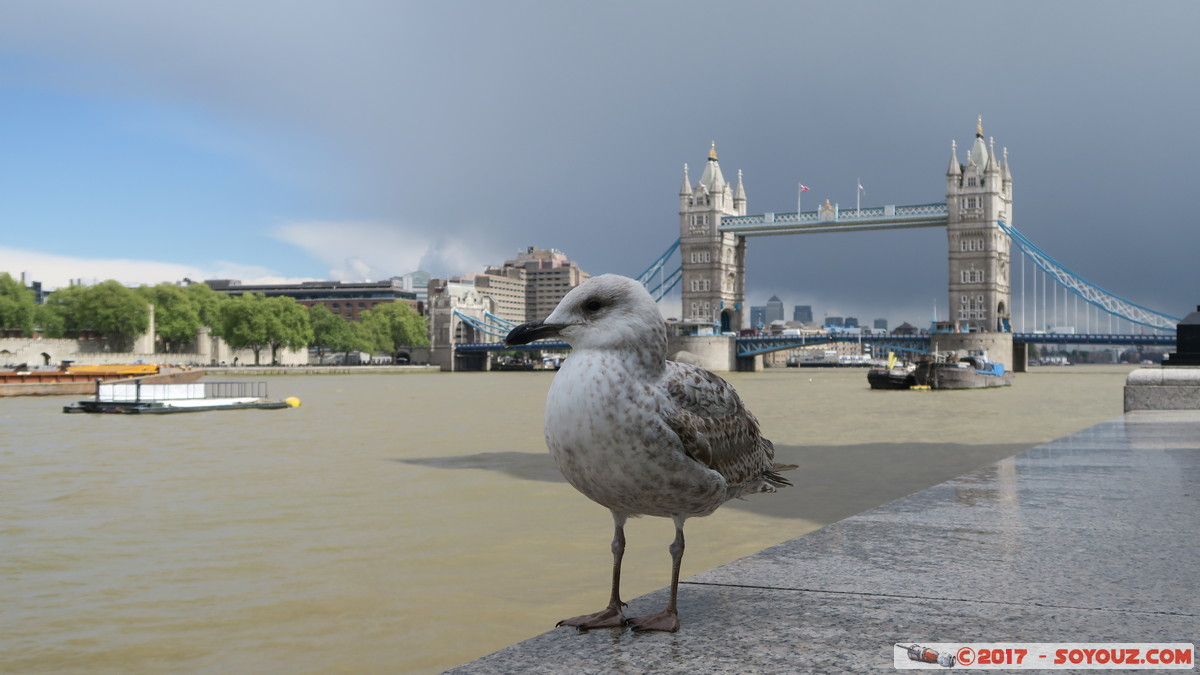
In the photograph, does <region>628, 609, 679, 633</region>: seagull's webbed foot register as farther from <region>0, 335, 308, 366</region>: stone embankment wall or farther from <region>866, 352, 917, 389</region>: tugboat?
<region>0, 335, 308, 366</region>: stone embankment wall

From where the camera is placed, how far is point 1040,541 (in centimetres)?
358

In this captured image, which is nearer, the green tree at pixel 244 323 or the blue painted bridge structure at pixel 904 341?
the blue painted bridge structure at pixel 904 341

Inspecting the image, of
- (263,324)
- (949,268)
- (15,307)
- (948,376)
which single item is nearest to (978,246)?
(949,268)

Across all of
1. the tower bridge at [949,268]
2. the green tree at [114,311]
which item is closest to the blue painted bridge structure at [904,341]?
the tower bridge at [949,268]

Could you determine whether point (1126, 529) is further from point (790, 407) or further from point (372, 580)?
point (790, 407)

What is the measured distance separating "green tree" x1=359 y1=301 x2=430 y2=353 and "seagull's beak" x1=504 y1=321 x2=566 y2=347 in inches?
3660

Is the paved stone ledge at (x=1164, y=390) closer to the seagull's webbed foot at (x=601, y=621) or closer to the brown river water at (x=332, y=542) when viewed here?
the brown river water at (x=332, y=542)

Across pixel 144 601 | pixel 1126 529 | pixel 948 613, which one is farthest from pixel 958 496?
pixel 144 601

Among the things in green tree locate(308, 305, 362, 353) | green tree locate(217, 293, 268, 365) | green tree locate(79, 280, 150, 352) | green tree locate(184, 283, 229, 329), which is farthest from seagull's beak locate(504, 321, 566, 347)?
green tree locate(308, 305, 362, 353)

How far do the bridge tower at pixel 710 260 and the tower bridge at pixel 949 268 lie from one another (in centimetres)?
10

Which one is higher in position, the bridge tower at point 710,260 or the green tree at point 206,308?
the bridge tower at point 710,260

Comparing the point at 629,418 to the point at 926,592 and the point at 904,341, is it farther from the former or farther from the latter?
the point at 904,341

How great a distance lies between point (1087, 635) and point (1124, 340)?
7591 centimetres

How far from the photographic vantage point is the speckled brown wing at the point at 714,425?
7.90ft
